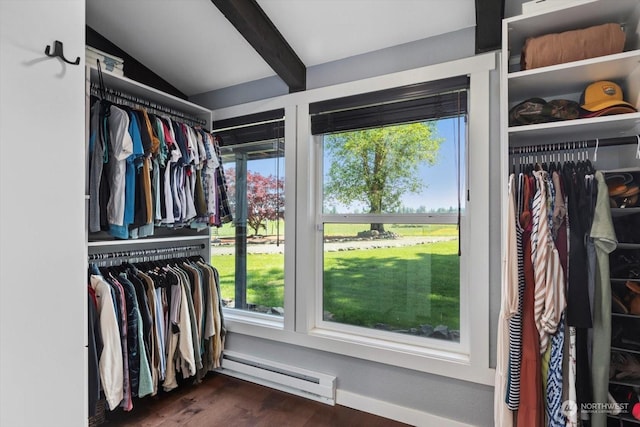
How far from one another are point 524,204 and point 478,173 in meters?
0.40

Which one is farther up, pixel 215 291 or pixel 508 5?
pixel 508 5

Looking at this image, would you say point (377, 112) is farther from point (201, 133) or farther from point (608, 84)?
point (201, 133)

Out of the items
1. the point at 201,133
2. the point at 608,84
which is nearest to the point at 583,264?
the point at 608,84

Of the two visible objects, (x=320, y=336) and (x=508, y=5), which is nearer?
(x=508, y=5)

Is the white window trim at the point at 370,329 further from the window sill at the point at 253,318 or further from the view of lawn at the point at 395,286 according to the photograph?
the window sill at the point at 253,318

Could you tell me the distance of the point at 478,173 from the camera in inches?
71.8

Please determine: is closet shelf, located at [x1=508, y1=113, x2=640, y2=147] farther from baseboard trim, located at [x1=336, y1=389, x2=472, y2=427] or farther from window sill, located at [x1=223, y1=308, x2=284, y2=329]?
window sill, located at [x1=223, y1=308, x2=284, y2=329]

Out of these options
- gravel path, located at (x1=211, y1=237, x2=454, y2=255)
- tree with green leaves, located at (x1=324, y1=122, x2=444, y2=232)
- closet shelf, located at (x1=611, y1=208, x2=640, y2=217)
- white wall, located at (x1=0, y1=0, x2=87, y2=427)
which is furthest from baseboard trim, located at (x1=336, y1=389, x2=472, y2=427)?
white wall, located at (x1=0, y1=0, x2=87, y2=427)

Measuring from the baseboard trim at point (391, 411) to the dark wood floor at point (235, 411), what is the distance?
3cm

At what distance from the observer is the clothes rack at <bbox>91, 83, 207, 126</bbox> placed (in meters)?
2.09

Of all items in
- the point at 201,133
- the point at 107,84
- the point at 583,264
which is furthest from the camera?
the point at 201,133

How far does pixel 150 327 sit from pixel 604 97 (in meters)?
2.72

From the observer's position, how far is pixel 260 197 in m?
2.66

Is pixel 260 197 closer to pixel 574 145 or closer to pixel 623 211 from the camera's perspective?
pixel 574 145
